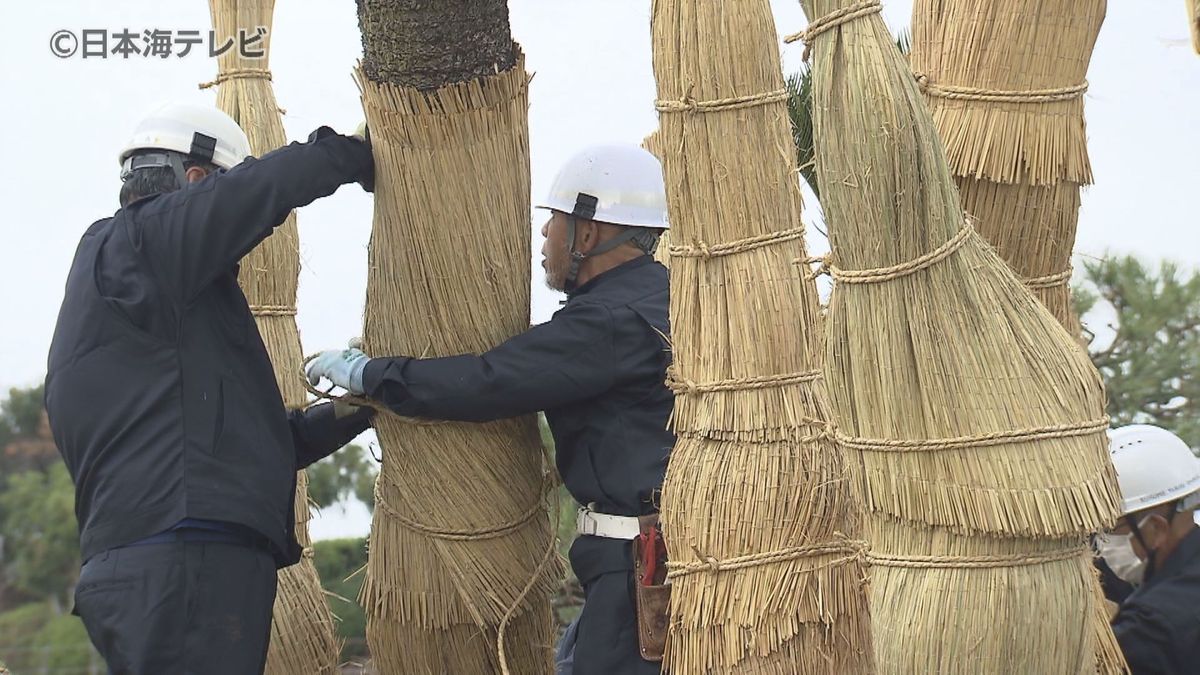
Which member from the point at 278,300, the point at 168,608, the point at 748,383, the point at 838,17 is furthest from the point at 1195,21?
the point at 278,300

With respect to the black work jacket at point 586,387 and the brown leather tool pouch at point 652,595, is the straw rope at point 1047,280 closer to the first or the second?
the black work jacket at point 586,387

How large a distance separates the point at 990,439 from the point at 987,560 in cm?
30

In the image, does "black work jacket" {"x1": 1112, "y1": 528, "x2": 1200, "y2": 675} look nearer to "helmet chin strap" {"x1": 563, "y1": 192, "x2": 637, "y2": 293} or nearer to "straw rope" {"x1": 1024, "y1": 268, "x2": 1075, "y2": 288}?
"straw rope" {"x1": 1024, "y1": 268, "x2": 1075, "y2": 288}

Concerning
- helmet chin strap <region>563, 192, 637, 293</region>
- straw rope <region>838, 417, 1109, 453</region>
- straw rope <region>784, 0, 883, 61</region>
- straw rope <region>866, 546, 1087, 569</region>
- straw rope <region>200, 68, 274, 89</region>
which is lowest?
straw rope <region>866, 546, 1087, 569</region>

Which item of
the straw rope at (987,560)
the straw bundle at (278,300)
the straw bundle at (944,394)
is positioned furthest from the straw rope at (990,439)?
the straw bundle at (278,300)

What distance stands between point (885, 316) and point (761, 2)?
2.67 ft

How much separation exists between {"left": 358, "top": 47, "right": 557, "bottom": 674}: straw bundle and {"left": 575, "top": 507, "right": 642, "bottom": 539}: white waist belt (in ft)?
0.90

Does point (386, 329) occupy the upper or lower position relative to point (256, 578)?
upper

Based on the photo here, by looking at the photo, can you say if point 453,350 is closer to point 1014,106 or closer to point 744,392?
point 744,392

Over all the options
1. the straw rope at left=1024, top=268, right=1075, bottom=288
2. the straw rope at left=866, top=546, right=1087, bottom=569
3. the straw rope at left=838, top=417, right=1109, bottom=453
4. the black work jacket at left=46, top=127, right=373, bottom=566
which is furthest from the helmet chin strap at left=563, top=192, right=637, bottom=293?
the straw rope at left=1024, top=268, right=1075, bottom=288

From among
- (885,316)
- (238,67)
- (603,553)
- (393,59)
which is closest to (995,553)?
(885,316)

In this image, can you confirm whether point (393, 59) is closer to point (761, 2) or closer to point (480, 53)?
point (480, 53)

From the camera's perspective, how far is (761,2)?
3295mm

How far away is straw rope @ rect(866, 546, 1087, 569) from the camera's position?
147 inches
